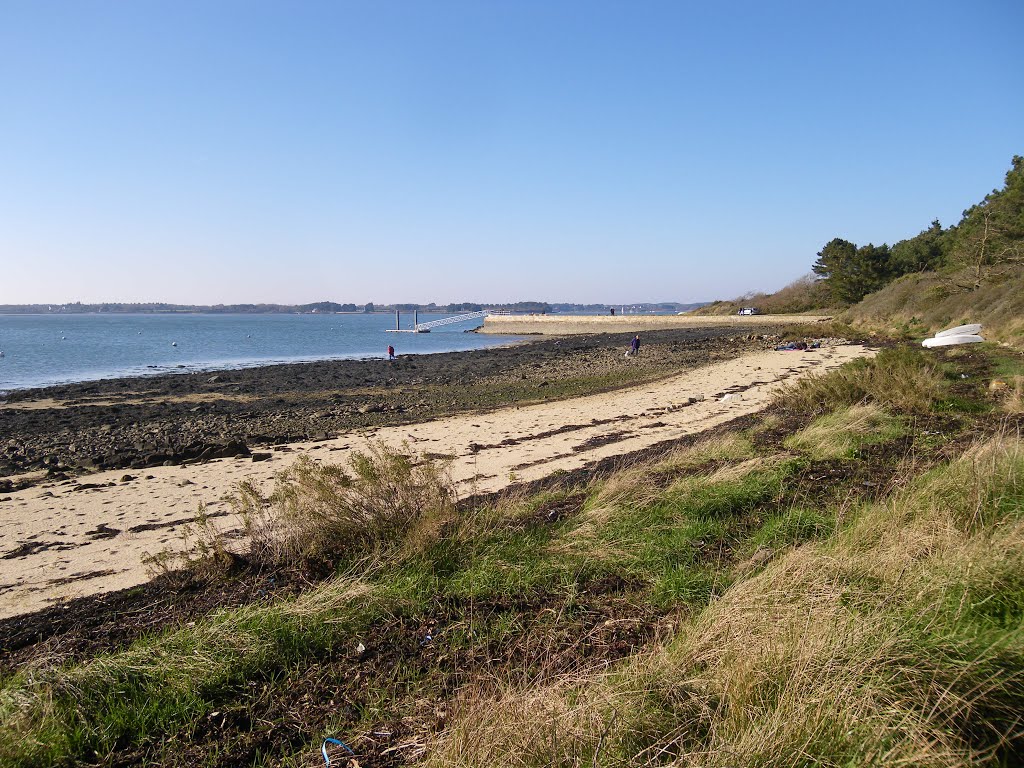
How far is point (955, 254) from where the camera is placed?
121ft

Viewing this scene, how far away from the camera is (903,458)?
7195mm

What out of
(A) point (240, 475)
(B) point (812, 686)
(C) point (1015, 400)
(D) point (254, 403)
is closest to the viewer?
(B) point (812, 686)

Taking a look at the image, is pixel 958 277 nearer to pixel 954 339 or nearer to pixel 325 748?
pixel 954 339

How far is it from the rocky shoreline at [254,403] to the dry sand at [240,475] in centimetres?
139

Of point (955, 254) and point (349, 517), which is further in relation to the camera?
point (955, 254)

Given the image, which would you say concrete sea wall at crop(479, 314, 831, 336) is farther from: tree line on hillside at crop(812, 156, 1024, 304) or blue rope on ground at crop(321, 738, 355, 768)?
blue rope on ground at crop(321, 738, 355, 768)

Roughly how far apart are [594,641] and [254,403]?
20.2m

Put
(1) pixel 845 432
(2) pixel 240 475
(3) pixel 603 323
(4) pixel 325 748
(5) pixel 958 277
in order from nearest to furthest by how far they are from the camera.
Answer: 1. (4) pixel 325 748
2. (1) pixel 845 432
3. (2) pixel 240 475
4. (5) pixel 958 277
5. (3) pixel 603 323

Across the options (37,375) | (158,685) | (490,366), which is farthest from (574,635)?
(37,375)

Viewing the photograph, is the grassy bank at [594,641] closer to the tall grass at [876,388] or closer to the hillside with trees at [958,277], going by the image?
the tall grass at [876,388]

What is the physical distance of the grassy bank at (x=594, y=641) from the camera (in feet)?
8.60

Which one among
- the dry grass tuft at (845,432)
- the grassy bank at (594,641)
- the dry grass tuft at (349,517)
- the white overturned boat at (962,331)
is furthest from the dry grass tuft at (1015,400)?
the white overturned boat at (962,331)

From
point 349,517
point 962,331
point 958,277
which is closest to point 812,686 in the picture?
point 349,517

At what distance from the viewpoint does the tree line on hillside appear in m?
31.7
